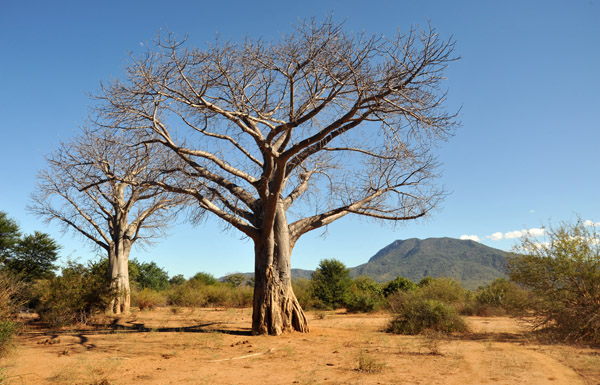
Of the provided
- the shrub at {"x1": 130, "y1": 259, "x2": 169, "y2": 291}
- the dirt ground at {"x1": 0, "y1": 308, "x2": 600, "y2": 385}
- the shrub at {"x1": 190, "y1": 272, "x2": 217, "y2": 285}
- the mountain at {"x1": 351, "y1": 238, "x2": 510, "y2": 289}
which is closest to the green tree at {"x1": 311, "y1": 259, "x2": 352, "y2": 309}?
the dirt ground at {"x1": 0, "y1": 308, "x2": 600, "y2": 385}

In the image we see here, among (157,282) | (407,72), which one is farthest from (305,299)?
(157,282)

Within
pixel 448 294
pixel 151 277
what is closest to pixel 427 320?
pixel 448 294

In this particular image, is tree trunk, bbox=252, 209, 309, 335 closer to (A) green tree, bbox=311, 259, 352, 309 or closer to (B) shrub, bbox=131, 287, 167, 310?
(A) green tree, bbox=311, 259, 352, 309

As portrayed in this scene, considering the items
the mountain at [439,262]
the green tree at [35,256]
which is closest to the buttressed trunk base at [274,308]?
the green tree at [35,256]

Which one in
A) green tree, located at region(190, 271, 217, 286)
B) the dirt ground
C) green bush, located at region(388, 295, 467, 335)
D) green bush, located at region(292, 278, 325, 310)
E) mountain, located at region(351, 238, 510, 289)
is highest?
mountain, located at region(351, 238, 510, 289)

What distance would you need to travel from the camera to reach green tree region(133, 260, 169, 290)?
3715cm

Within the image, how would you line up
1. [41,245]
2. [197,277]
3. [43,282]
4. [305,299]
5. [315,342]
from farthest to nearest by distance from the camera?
[197,277] < [41,245] < [305,299] < [43,282] < [315,342]

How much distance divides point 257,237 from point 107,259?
353 inches

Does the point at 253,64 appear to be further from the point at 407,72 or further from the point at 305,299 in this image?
the point at 305,299

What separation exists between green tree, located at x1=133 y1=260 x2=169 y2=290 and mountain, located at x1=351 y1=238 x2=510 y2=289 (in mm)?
33804

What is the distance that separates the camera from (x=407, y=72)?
7.93 metres

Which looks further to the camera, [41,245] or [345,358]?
[41,245]

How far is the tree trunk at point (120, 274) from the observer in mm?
15570

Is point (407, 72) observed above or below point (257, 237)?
above
